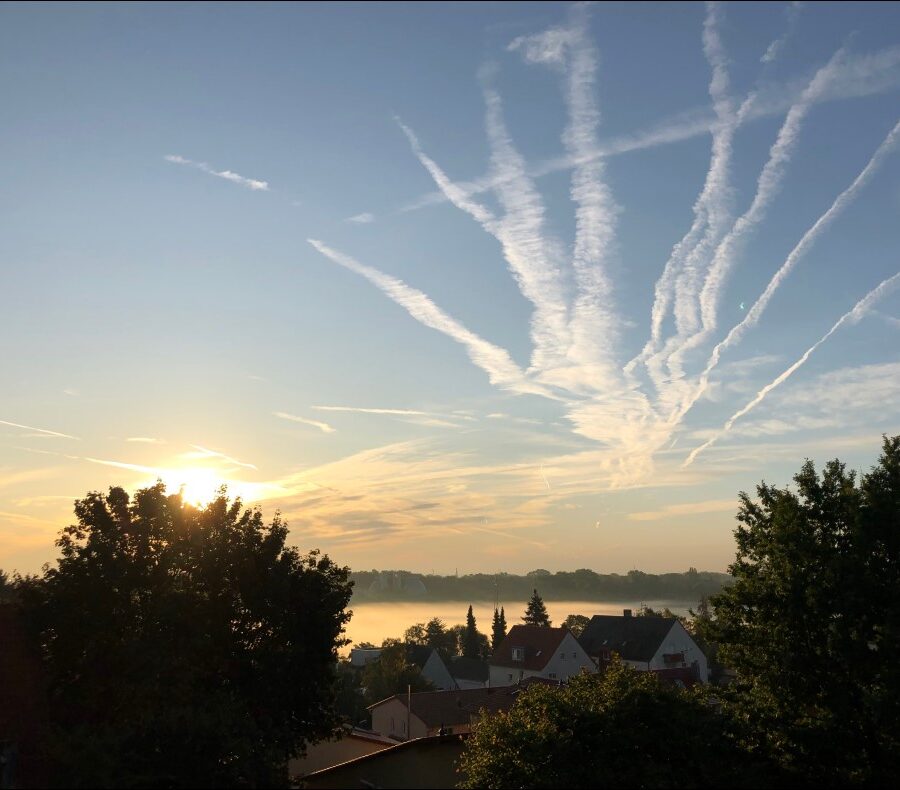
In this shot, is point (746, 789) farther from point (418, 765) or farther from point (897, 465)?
point (897, 465)

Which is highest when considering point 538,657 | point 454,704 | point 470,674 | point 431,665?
point 538,657

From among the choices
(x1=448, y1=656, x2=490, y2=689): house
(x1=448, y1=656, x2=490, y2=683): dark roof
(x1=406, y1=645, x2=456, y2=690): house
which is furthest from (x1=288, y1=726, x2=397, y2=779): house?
(x1=448, y1=656, x2=490, y2=683): dark roof

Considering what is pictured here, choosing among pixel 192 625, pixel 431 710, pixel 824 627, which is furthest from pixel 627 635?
pixel 192 625

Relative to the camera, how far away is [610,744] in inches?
846

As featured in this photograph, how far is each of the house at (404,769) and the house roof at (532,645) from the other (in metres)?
52.0

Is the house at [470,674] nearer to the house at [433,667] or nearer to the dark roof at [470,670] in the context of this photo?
the dark roof at [470,670]

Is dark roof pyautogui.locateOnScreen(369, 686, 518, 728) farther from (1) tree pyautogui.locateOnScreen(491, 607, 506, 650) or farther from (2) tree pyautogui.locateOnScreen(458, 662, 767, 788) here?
(1) tree pyautogui.locateOnScreen(491, 607, 506, 650)

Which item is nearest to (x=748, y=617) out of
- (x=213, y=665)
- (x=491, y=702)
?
(x=213, y=665)

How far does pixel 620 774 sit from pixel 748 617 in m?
8.77

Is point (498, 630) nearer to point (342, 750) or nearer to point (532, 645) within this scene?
point (532, 645)

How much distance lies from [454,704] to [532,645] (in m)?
26.0

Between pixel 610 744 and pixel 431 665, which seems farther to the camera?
pixel 431 665

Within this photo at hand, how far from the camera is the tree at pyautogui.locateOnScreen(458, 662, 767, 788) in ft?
68.1

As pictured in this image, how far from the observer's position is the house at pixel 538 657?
75625mm
